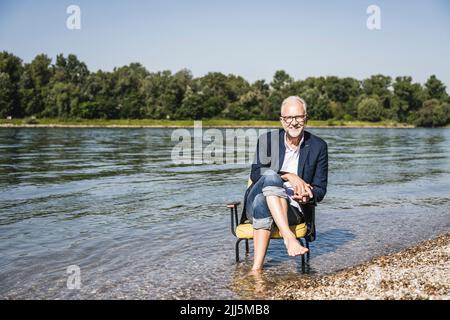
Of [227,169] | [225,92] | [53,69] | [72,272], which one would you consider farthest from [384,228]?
[53,69]

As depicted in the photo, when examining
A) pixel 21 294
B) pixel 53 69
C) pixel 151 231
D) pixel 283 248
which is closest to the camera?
pixel 21 294

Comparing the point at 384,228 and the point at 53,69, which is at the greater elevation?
the point at 53,69

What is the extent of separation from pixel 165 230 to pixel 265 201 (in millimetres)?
4727

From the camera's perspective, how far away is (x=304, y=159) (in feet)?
23.2

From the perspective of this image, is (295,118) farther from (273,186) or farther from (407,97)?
(407,97)

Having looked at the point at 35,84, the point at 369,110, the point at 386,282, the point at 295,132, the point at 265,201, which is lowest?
the point at 386,282

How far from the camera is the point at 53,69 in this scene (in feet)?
497

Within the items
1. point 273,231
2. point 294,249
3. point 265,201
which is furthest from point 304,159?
point 294,249

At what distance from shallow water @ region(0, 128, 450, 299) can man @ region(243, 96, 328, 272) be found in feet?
3.09

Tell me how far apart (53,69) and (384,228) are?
508 ft

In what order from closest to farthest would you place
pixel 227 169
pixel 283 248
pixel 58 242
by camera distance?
1. pixel 283 248
2. pixel 58 242
3. pixel 227 169

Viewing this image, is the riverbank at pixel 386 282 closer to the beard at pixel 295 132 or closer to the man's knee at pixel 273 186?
the man's knee at pixel 273 186
